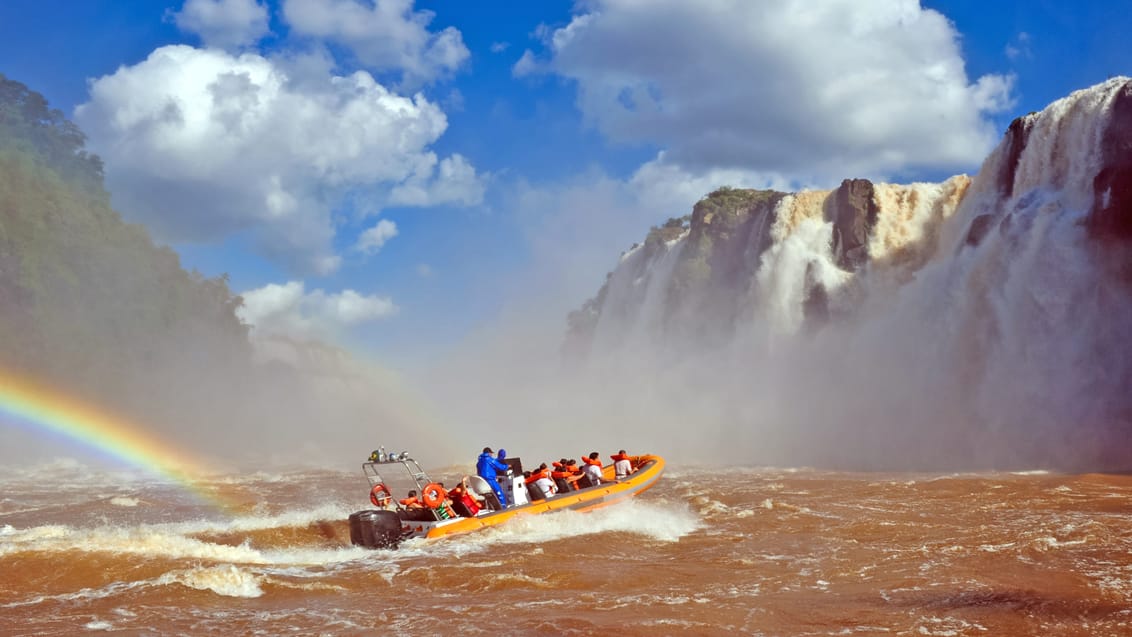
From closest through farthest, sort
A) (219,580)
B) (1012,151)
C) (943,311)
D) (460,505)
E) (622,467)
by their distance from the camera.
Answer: (219,580)
(460,505)
(622,467)
(1012,151)
(943,311)

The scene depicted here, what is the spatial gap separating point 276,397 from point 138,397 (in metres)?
15.1

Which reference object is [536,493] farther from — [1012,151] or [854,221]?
[854,221]

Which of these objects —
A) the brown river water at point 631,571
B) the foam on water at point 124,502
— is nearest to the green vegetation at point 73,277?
the foam on water at point 124,502

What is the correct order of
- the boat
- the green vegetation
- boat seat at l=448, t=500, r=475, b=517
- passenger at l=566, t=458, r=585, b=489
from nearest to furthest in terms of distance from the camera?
the boat
boat seat at l=448, t=500, r=475, b=517
passenger at l=566, t=458, r=585, b=489
the green vegetation

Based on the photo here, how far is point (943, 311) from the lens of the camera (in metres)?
26.6

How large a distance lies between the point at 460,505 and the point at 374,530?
1.59m

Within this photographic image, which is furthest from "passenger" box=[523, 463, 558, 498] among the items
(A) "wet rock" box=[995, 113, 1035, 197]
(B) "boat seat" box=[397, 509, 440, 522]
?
(A) "wet rock" box=[995, 113, 1035, 197]

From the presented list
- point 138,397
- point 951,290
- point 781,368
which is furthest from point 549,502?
point 138,397

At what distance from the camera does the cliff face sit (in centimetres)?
2205

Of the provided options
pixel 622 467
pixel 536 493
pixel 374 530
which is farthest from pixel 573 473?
pixel 374 530

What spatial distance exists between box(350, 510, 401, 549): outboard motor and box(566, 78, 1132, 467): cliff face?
1712 cm

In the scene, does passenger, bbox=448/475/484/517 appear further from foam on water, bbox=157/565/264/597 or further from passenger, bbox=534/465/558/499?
foam on water, bbox=157/565/264/597

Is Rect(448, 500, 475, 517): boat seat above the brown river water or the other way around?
above

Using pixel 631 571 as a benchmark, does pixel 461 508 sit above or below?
above
